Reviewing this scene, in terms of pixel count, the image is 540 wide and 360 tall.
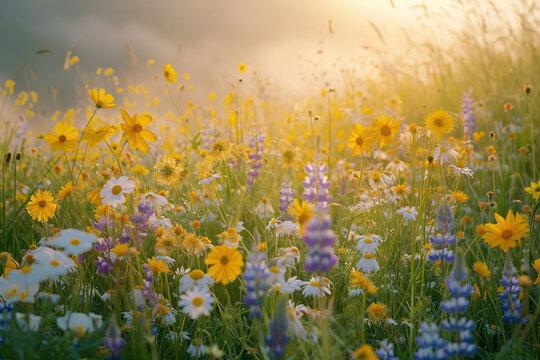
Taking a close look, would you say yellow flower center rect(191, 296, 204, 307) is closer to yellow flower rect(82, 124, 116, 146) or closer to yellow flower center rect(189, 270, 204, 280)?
yellow flower center rect(189, 270, 204, 280)

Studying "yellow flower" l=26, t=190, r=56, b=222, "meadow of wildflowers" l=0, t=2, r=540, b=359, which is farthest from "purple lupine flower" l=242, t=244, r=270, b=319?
"yellow flower" l=26, t=190, r=56, b=222

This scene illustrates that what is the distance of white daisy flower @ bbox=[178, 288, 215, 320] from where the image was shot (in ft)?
3.87

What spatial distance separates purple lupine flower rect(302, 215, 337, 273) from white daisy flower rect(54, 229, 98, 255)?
0.68m

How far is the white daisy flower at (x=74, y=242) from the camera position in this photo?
117cm

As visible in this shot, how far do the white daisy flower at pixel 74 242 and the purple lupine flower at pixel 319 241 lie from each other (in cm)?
68

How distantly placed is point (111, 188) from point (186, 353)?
28.8 inches

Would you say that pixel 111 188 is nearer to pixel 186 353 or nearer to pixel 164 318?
pixel 164 318

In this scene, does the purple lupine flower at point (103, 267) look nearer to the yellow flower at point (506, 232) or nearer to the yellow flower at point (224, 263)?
the yellow flower at point (224, 263)

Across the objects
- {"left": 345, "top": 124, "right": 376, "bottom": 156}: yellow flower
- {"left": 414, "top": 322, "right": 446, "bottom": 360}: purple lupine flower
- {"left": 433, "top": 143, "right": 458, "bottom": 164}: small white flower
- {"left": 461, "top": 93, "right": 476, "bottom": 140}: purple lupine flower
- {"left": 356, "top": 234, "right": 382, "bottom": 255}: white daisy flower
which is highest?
{"left": 461, "top": 93, "right": 476, "bottom": 140}: purple lupine flower

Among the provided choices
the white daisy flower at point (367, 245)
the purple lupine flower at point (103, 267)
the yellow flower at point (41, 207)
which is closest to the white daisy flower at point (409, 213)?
the white daisy flower at point (367, 245)

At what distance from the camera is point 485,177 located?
3295mm

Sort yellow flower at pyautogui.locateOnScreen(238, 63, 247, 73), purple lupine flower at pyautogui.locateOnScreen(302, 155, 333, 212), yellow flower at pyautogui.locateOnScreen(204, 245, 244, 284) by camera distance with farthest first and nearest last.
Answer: yellow flower at pyautogui.locateOnScreen(238, 63, 247, 73) < yellow flower at pyautogui.locateOnScreen(204, 245, 244, 284) < purple lupine flower at pyautogui.locateOnScreen(302, 155, 333, 212)

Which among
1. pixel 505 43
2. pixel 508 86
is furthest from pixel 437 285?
pixel 505 43

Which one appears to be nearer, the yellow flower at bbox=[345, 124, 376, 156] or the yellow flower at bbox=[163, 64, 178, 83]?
the yellow flower at bbox=[345, 124, 376, 156]
